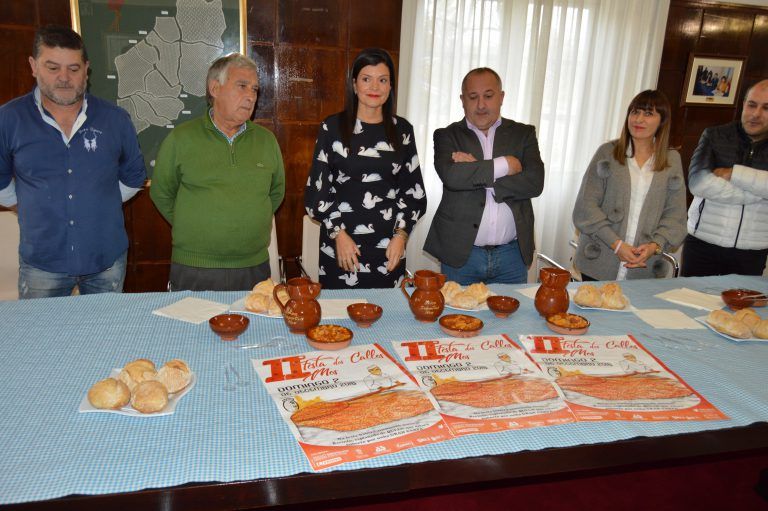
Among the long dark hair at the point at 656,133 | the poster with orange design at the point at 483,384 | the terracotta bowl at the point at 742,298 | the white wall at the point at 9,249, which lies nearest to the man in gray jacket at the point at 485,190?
the long dark hair at the point at 656,133

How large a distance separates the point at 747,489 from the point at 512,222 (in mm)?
1392

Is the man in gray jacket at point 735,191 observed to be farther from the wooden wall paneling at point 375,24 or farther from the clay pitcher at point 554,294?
the wooden wall paneling at point 375,24

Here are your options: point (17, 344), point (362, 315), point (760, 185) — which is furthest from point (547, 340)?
point (760, 185)

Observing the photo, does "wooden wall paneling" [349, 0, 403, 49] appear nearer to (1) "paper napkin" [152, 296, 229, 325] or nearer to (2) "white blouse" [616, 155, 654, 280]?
(2) "white blouse" [616, 155, 654, 280]

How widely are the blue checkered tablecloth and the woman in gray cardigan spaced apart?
2.10 ft

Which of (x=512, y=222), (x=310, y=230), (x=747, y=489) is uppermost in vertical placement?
(x=512, y=222)

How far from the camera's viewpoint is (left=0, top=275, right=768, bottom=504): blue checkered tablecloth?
3.44 ft

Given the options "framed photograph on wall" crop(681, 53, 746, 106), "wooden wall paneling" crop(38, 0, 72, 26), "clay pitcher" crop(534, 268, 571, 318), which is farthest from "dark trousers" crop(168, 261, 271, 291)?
"framed photograph on wall" crop(681, 53, 746, 106)

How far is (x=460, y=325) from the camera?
172 cm

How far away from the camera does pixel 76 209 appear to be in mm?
2312

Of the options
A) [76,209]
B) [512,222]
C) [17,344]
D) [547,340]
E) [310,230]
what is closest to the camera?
[17,344]

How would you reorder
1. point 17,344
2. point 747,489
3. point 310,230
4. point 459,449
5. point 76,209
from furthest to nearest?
point 310,230
point 76,209
point 747,489
point 17,344
point 459,449

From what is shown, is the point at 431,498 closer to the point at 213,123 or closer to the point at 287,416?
the point at 287,416

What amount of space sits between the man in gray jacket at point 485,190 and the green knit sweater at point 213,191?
840 mm
